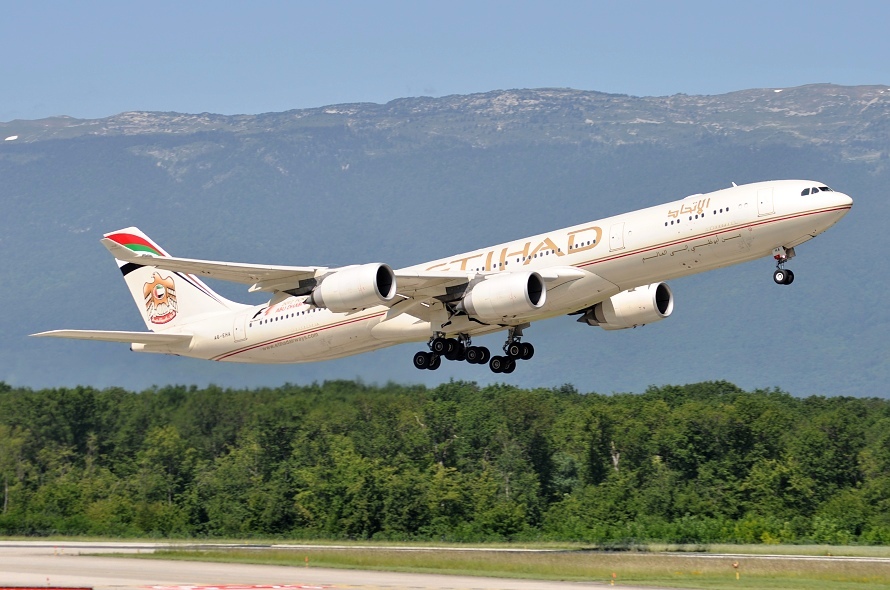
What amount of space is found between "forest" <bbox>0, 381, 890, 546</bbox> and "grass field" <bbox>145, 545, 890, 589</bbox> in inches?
339

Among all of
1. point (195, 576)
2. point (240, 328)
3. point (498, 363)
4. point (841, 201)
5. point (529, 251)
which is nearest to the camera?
point (841, 201)

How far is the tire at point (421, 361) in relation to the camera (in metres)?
50.7

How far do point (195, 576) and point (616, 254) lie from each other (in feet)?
56.6

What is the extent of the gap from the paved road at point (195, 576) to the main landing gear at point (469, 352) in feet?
27.5

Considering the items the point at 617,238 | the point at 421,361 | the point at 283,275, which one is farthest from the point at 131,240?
the point at 617,238

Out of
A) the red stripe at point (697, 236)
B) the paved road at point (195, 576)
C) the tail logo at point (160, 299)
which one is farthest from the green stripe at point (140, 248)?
the red stripe at point (697, 236)

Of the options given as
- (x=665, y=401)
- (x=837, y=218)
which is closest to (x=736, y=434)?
(x=665, y=401)

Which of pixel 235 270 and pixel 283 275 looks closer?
pixel 235 270

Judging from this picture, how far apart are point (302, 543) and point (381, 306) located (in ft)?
72.2

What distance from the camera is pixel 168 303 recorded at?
57.8 m

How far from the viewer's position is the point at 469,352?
50.5 metres

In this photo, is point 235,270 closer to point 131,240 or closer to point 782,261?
point 131,240

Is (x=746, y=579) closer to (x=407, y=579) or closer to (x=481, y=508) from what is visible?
(x=407, y=579)

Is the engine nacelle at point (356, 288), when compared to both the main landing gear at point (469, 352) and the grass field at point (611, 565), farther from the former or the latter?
the grass field at point (611, 565)
